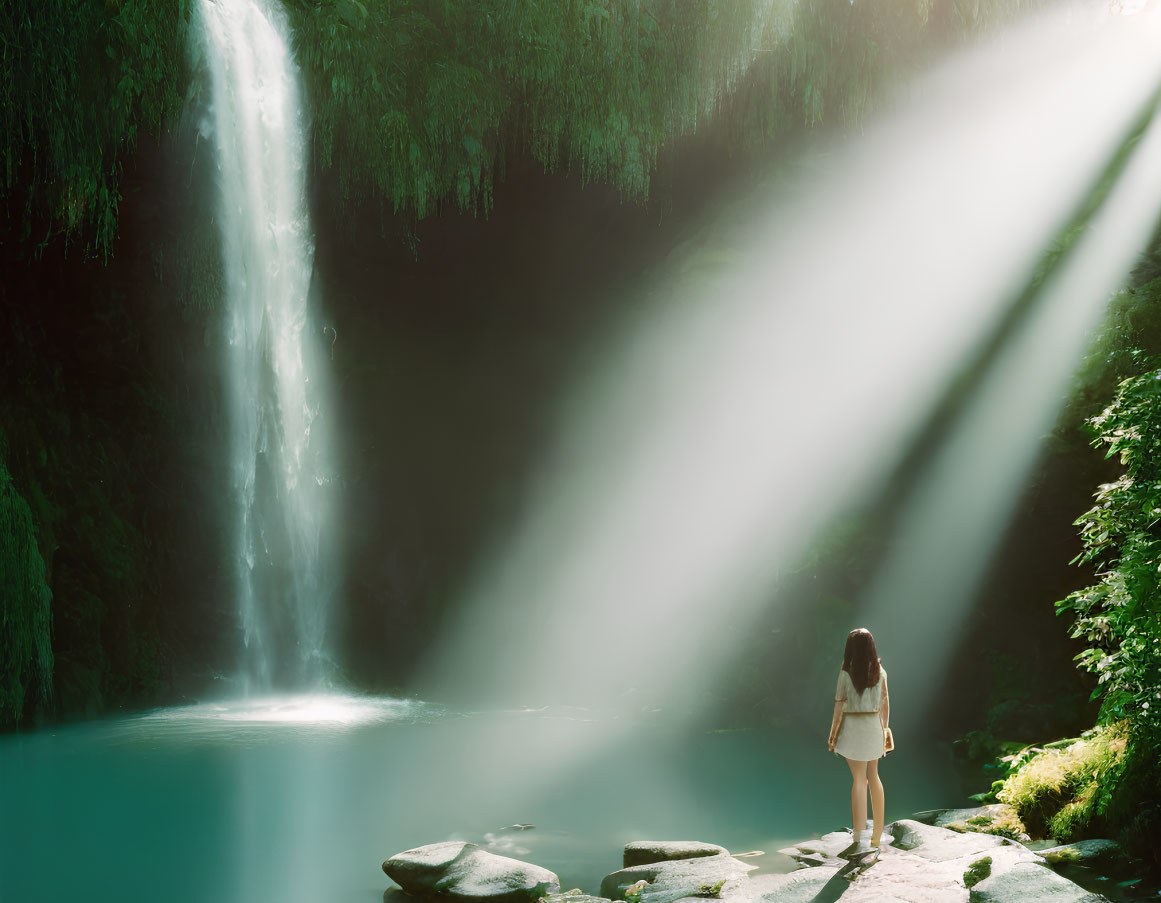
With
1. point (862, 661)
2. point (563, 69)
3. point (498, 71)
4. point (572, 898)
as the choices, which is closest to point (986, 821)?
point (862, 661)

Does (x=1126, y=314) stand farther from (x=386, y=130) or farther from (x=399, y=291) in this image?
(x=399, y=291)

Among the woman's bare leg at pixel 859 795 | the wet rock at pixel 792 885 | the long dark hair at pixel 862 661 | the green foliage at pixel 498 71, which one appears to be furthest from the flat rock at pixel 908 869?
the green foliage at pixel 498 71

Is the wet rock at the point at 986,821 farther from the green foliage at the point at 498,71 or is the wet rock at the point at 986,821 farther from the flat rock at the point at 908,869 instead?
the green foliage at the point at 498,71

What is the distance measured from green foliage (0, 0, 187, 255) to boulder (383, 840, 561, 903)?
636cm

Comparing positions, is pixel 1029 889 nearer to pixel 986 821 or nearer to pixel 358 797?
pixel 986 821

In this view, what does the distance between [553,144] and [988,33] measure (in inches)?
234

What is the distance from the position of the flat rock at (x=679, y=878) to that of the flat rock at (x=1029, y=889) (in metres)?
1.21

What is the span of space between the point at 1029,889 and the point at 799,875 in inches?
43.7

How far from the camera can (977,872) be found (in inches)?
189

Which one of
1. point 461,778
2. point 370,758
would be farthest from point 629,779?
point 370,758

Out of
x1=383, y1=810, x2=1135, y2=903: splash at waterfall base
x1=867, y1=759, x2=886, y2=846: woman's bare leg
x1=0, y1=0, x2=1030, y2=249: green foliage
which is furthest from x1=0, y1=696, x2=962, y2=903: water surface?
x1=0, y1=0, x2=1030, y2=249: green foliage

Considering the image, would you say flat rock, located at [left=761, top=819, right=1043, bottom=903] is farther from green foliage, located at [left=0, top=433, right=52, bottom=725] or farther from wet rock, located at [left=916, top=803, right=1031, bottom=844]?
green foliage, located at [left=0, top=433, right=52, bottom=725]

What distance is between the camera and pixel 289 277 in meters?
15.7

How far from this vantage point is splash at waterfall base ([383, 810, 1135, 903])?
4.59 metres
